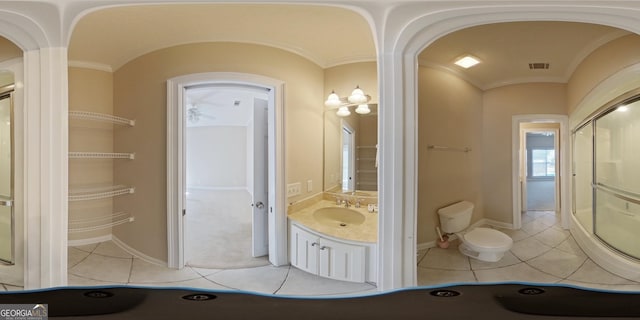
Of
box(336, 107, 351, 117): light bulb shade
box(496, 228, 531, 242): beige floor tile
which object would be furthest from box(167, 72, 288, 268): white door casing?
box(496, 228, 531, 242): beige floor tile

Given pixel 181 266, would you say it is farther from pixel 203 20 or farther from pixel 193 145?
pixel 203 20

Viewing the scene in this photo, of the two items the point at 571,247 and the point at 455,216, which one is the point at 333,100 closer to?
the point at 455,216

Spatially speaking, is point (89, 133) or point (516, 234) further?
point (516, 234)

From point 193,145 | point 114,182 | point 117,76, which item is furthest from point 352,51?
point 114,182

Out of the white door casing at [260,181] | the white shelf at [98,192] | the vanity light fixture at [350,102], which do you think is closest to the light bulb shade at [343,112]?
the vanity light fixture at [350,102]

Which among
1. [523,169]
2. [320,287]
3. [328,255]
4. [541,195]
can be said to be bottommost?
[320,287]

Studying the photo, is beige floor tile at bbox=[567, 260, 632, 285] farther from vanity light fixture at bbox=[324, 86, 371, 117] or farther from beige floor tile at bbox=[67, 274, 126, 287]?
beige floor tile at bbox=[67, 274, 126, 287]

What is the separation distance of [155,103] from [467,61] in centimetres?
120

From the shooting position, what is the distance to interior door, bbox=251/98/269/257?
884 millimetres

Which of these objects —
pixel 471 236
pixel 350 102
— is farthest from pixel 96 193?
pixel 471 236

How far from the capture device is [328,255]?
857mm

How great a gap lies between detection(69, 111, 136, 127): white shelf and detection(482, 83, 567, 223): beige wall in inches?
53.7

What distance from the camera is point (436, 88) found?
0.82 meters

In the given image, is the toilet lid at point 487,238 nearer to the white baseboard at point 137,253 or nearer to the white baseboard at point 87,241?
the white baseboard at point 137,253
